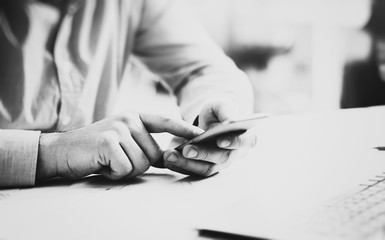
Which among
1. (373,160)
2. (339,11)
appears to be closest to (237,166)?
(373,160)

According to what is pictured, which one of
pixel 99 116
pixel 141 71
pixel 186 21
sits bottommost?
pixel 99 116

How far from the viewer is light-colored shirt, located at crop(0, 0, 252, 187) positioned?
1078 millimetres

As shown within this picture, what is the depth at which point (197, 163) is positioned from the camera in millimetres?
680

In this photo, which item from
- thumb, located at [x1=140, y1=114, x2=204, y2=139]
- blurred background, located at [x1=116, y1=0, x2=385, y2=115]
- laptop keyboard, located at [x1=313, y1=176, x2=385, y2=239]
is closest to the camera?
laptop keyboard, located at [x1=313, y1=176, x2=385, y2=239]

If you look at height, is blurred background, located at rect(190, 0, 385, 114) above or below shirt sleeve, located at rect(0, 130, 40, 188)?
above

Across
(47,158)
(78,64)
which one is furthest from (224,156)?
(78,64)

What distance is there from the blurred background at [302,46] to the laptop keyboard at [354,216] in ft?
3.22

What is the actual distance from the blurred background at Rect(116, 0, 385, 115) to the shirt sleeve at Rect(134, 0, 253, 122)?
23cm

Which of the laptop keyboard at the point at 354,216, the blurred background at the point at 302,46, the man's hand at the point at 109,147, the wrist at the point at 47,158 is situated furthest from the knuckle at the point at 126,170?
the blurred background at the point at 302,46

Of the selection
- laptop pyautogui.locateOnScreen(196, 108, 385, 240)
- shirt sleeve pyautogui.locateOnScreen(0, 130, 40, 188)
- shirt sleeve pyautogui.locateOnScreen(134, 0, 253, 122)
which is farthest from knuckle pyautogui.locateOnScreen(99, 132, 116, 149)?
shirt sleeve pyautogui.locateOnScreen(134, 0, 253, 122)

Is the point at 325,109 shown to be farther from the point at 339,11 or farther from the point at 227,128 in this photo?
the point at 227,128

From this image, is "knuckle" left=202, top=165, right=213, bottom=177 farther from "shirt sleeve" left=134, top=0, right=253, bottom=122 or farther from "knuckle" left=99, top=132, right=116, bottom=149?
"shirt sleeve" left=134, top=0, right=253, bottom=122

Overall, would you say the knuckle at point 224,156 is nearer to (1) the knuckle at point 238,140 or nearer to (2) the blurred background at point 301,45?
(1) the knuckle at point 238,140

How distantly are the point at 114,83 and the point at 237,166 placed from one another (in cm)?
61
